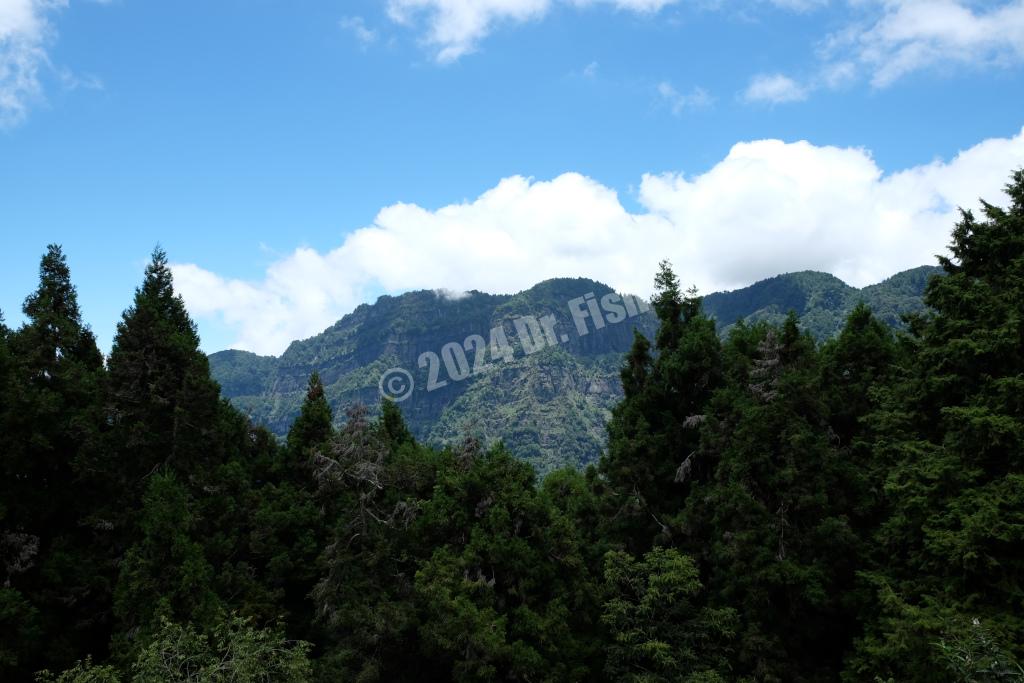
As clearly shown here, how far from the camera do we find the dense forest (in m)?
15.4

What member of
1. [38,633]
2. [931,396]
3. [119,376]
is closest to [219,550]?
[38,633]

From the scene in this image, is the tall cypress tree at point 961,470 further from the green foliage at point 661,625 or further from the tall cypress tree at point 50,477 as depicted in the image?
the tall cypress tree at point 50,477

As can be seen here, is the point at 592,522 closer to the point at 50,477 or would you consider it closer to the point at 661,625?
the point at 661,625

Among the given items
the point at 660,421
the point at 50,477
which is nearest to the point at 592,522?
the point at 660,421

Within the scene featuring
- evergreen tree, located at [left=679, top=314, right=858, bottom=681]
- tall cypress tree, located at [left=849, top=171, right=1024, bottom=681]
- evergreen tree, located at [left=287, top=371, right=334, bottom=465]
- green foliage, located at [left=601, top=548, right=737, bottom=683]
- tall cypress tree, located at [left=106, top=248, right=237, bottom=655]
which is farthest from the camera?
evergreen tree, located at [left=287, top=371, right=334, bottom=465]

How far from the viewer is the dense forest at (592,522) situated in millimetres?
15422

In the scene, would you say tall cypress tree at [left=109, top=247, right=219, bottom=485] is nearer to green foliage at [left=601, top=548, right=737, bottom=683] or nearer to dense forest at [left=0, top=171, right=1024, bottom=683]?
dense forest at [left=0, top=171, right=1024, bottom=683]

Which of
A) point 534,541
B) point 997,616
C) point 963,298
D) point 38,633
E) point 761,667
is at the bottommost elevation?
point 761,667

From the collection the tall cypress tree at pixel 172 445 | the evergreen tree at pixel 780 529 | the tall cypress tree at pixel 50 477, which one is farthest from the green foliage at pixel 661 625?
the tall cypress tree at pixel 50 477

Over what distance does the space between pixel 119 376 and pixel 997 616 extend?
28.1 meters

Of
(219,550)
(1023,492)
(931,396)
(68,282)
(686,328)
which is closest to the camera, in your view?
(1023,492)

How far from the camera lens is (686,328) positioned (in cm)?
2569

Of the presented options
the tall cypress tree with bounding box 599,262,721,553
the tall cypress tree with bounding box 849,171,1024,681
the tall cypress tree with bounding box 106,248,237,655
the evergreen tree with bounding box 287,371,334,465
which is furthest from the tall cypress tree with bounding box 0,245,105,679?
the tall cypress tree with bounding box 849,171,1024,681

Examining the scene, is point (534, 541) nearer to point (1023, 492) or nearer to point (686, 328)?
point (686, 328)
